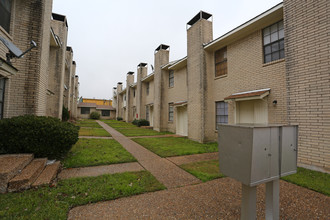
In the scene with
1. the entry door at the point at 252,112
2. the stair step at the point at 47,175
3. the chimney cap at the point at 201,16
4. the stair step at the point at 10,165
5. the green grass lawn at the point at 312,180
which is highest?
the chimney cap at the point at 201,16

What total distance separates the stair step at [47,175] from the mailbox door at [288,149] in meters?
4.42

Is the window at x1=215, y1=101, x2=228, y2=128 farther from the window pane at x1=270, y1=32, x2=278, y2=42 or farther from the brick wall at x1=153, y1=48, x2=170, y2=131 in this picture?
the brick wall at x1=153, y1=48, x2=170, y2=131

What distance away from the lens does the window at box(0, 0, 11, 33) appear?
16.6ft

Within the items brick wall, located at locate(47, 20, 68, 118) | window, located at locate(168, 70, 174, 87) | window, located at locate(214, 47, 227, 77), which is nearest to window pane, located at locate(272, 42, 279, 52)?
window, located at locate(214, 47, 227, 77)

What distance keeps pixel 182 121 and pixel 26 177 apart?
36.2 feet

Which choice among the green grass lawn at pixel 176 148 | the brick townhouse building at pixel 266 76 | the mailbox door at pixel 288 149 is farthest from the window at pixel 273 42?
the mailbox door at pixel 288 149

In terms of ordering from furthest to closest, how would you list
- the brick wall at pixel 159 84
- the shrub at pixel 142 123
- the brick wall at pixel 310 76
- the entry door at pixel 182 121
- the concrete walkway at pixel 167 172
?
1. the shrub at pixel 142 123
2. the brick wall at pixel 159 84
3. the entry door at pixel 182 121
4. the brick wall at pixel 310 76
5. the concrete walkway at pixel 167 172

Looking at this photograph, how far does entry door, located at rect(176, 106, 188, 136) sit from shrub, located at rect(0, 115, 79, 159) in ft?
30.6

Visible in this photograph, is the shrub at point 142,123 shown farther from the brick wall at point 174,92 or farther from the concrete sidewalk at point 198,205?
the concrete sidewalk at point 198,205

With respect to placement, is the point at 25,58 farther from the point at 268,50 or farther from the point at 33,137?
the point at 268,50

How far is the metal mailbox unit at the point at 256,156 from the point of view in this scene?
1630 mm

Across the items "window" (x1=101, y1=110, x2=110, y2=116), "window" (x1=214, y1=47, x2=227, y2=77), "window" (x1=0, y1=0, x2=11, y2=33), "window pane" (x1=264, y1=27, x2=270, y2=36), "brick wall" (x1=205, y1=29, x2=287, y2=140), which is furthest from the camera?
"window" (x1=101, y1=110, x2=110, y2=116)

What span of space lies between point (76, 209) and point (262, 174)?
2.94 m

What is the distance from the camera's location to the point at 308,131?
15.7 feet
